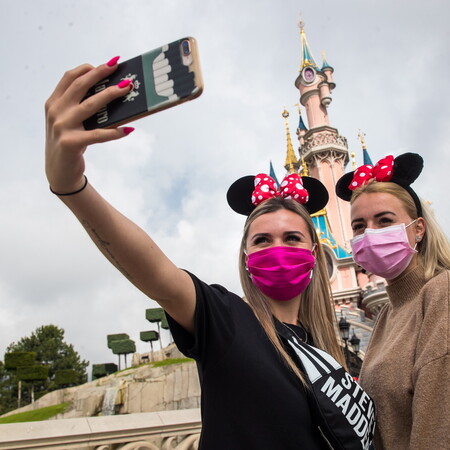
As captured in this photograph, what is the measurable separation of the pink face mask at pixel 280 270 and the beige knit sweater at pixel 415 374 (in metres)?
0.60

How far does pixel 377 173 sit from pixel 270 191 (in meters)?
0.78

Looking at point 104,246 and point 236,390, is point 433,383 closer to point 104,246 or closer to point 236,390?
point 236,390

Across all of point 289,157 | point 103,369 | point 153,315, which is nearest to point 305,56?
point 289,157

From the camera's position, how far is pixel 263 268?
235 cm

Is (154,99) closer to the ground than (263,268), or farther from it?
farther from it

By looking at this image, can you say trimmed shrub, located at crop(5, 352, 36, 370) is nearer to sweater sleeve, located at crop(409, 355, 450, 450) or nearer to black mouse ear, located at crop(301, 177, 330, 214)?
black mouse ear, located at crop(301, 177, 330, 214)

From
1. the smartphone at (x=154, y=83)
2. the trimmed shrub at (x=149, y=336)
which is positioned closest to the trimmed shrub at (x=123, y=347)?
the trimmed shrub at (x=149, y=336)

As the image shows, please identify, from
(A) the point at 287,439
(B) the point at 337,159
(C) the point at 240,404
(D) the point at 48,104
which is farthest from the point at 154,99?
(B) the point at 337,159

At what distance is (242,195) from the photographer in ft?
10.1

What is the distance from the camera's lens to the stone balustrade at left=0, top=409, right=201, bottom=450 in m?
3.12

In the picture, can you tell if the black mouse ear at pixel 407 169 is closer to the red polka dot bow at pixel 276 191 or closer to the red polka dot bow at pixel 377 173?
the red polka dot bow at pixel 377 173

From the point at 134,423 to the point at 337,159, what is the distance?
99.0 feet

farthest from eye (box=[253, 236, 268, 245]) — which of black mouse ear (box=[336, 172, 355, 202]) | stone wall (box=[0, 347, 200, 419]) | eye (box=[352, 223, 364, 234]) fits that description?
stone wall (box=[0, 347, 200, 419])

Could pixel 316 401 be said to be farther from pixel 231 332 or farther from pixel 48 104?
pixel 48 104
